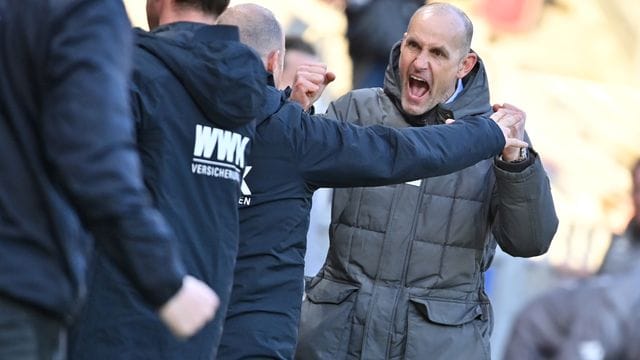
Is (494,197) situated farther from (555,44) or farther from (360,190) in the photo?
(555,44)

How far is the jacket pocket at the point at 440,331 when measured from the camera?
591 centimetres

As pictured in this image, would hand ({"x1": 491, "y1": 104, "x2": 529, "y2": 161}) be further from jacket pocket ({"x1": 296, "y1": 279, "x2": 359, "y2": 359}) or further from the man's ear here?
jacket pocket ({"x1": 296, "y1": 279, "x2": 359, "y2": 359})

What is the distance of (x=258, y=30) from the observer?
5301 millimetres

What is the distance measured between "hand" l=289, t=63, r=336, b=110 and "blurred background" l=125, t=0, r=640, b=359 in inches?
233

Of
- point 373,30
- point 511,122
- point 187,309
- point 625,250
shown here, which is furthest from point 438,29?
point 373,30

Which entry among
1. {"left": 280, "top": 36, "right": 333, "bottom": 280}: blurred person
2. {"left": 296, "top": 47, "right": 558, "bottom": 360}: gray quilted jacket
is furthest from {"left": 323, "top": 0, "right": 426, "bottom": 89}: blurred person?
{"left": 296, "top": 47, "right": 558, "bottom": 360}: gray quilted jacket

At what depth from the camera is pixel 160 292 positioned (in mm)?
3572

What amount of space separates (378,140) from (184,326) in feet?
5.28

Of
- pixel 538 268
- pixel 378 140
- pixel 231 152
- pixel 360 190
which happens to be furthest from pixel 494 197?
pixel 538 268

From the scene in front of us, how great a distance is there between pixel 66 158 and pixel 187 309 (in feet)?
1.41

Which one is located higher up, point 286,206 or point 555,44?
point 286,206

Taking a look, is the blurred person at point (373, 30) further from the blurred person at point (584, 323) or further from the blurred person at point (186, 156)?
the blurred person at point (186, 156)

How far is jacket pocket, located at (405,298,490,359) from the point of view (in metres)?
5.91

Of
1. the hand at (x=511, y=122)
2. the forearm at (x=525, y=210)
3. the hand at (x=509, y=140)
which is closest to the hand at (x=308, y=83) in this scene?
the hand at (x=509, y=140)
